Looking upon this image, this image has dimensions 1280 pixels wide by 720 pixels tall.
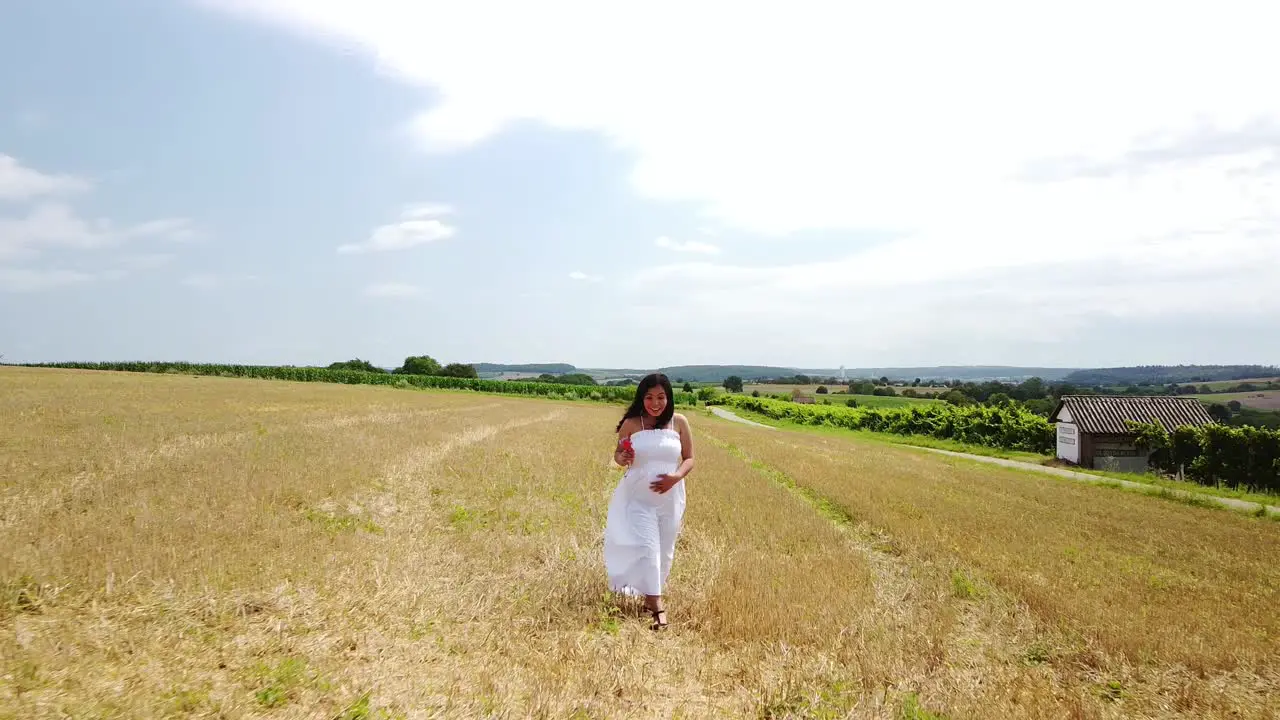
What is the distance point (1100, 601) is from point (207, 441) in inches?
708

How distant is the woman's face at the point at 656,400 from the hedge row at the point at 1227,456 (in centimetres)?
3301

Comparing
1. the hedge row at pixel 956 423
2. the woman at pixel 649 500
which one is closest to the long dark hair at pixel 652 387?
the woman at pixel 649 500

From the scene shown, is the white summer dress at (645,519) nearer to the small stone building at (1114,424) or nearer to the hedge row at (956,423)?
the small stone building at (1114,424)

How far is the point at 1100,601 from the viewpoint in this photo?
848 centimetres

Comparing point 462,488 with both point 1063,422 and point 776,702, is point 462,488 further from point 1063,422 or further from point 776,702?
point 1063,422

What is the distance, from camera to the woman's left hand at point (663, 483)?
688 cm

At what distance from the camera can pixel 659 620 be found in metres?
6.77

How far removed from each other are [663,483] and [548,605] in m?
1.63

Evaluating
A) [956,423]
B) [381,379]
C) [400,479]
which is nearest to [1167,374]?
[956,423]

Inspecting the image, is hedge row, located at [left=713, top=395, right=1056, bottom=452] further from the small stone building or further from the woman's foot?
the woman's foot

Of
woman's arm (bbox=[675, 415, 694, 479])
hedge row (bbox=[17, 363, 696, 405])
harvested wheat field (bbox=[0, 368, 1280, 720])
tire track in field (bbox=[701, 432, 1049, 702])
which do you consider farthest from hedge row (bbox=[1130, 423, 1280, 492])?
hedge row (bbox=[17, 363, 696, 405])

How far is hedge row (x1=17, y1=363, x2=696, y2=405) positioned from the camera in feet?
284

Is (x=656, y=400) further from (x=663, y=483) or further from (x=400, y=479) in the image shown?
(x=400, y=479)

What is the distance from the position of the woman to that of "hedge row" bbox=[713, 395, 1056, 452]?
49902mm
